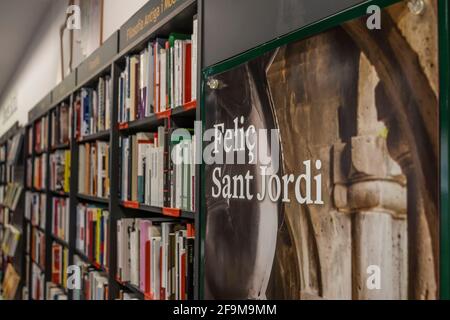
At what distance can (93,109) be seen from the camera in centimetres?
276

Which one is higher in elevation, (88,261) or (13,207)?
(13,207)

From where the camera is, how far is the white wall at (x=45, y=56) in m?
2.67

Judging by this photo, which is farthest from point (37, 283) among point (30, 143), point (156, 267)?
point (156, 267)

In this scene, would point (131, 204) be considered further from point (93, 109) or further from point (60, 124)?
point (60, 124)

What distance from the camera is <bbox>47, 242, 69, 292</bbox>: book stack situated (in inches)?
133

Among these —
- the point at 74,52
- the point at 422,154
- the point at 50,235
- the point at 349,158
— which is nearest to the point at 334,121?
the point at 349,158

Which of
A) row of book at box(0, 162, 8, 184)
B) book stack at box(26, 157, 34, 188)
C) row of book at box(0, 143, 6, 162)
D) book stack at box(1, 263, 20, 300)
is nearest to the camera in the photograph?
book stack at box(26, 157, 34, 188)

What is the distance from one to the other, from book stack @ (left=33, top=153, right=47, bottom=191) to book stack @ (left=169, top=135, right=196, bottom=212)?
2.75 meters

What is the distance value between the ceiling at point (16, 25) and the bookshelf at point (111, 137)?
67cm

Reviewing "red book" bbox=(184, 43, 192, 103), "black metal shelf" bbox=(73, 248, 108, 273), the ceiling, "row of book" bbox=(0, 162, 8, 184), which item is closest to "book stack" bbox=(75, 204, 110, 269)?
"black metal shelf" bbox=(73, 248, 108, 273)

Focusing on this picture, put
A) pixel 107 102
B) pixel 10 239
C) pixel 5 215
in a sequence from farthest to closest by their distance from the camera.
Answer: pixel 5 215 → pixel 10 239 → pixel 107 102

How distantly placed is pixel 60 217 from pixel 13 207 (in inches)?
81.5

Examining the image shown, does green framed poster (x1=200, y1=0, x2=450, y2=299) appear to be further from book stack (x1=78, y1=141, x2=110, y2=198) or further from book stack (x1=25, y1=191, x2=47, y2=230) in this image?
book stack (x1=25, y1=191, x2=47, y2=230)

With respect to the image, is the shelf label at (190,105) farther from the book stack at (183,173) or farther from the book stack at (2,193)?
the book stack at (2,193)
